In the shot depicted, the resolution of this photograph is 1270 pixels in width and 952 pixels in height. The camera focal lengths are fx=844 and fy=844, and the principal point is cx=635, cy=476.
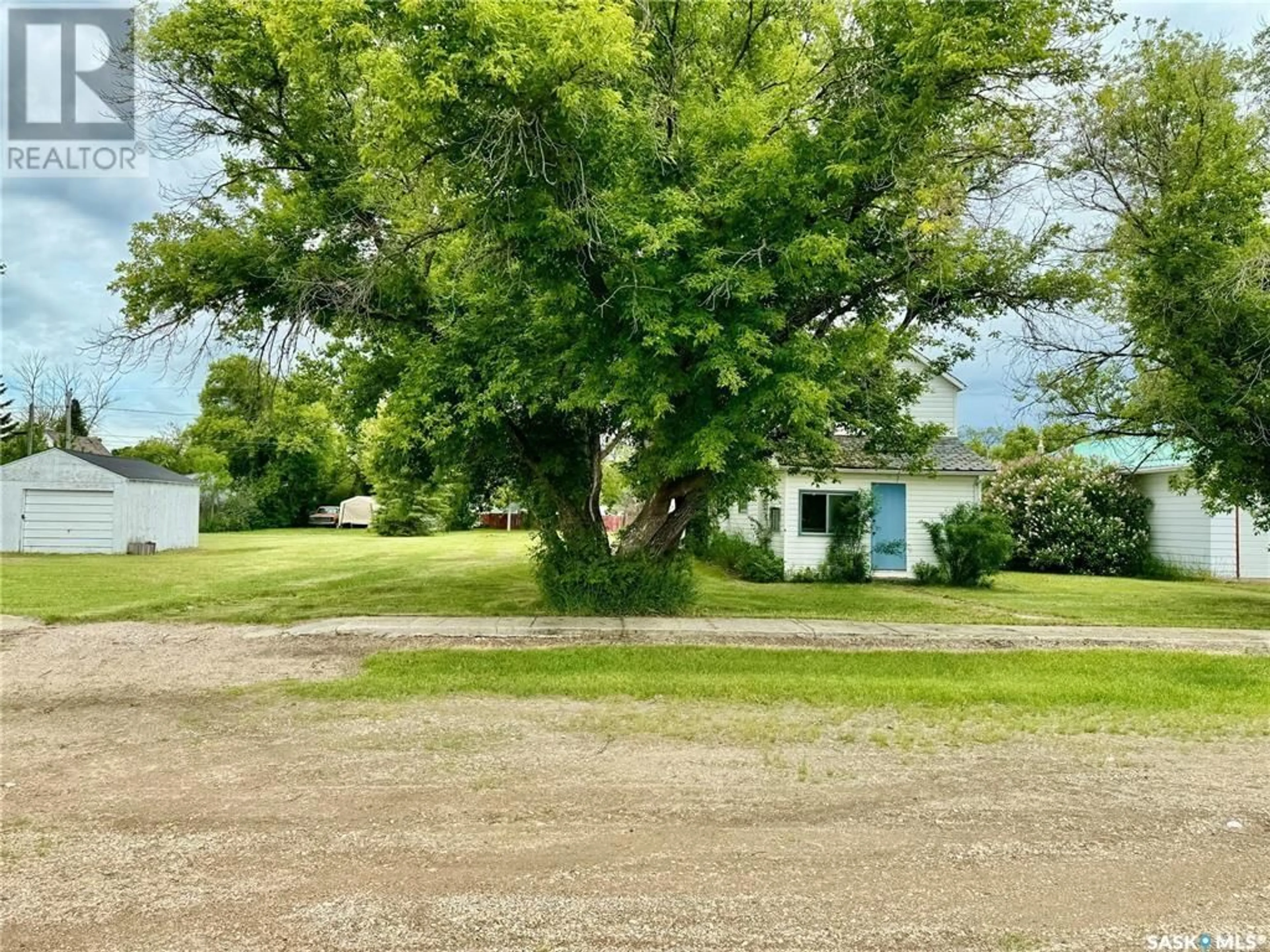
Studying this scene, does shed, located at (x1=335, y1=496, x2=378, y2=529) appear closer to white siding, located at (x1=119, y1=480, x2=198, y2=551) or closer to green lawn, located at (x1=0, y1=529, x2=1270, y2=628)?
white siding, located at (x1=119, y1=480, x2=198, y2=551)

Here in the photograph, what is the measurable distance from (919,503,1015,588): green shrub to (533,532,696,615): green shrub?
837cm

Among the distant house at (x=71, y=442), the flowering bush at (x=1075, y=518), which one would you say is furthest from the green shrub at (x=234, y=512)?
the flowering bush at (x=1075, y=518)

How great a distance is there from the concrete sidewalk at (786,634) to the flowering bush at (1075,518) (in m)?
11.2

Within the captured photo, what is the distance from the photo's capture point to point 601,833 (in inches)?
173

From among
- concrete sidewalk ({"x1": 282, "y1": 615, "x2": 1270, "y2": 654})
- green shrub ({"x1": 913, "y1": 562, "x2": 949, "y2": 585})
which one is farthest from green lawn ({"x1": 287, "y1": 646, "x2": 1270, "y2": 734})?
green shrub ({"x1": 913, "y1": 562, "x2": 949, "y2": 585})

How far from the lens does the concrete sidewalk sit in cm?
1031

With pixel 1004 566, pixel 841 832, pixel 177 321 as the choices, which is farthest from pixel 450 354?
pixel 1004 566

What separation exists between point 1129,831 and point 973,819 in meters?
0.80

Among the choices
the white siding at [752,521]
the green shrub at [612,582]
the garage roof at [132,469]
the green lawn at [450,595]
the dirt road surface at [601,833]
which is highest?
the garage roof at [132,469]

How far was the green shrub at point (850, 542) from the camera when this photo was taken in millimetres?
19016

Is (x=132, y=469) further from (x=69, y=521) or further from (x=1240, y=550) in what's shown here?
(x=1240, y=550)

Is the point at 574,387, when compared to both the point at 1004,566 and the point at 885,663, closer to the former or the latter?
the point at 885,663

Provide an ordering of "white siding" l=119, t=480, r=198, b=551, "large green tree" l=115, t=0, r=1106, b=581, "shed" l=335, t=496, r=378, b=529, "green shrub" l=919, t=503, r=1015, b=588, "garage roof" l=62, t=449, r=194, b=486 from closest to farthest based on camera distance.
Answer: "large green tree" l=115, t=0, r=1106, b=581
"green shrub" l=919, t=503, r=1015, b=588
"garage roof" l=62, t=449, r=194, b=486
"white siding" l=119, t=480, r=198, b=551
"shed" l=335, t=496, r=378, b=529

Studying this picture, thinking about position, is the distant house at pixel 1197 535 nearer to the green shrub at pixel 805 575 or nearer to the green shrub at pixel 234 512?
the green shrub at pixel 805 575
